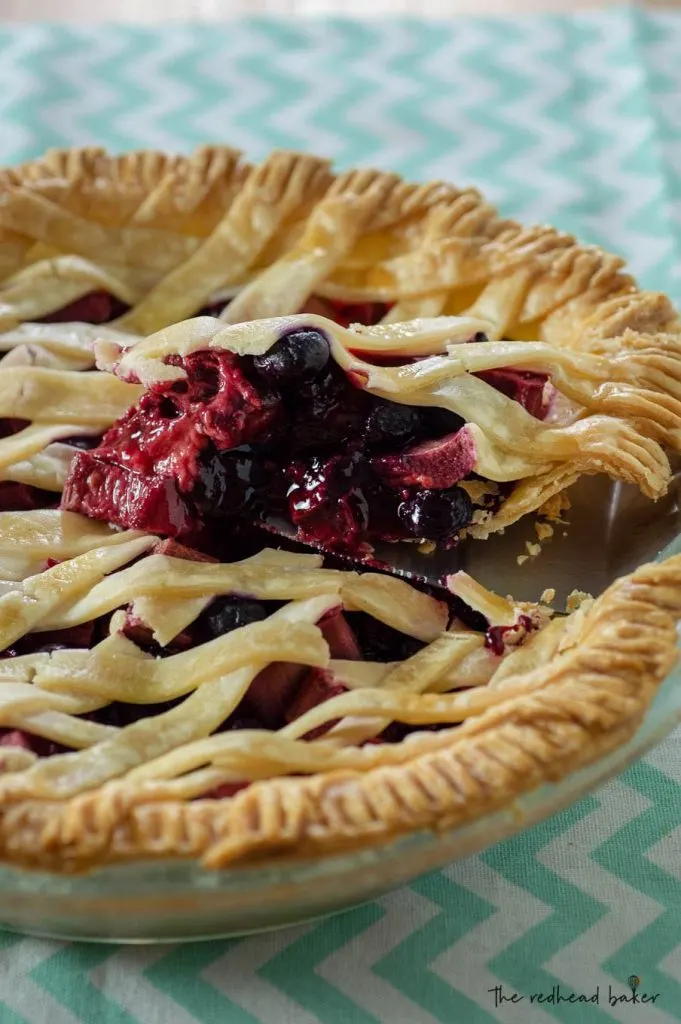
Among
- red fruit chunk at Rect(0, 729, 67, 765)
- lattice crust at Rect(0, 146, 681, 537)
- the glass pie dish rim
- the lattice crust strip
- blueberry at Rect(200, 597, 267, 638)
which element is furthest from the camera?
the lattice crust strip

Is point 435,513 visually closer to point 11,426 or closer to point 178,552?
point 178,552

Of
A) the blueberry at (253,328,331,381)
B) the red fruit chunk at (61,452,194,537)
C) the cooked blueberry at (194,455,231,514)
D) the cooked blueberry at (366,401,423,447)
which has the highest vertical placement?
the blueberry at (253,328,331,381)

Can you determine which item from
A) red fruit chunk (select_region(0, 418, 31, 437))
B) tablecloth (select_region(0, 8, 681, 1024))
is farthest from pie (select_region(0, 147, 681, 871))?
tablecloth (select_region(0, 8, 681, 1024))

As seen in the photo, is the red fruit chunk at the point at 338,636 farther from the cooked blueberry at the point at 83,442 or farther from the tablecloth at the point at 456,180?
the cooked blueberry at the point at 83,442

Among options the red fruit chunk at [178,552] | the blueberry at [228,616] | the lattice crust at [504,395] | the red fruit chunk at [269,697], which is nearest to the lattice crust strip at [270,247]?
the lattice crust at [504,395]

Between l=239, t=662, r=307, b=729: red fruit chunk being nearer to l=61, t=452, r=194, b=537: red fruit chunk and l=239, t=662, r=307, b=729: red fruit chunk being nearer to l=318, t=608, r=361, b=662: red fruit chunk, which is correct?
l=318, t=608, r=361, b=662: red fruit chunk

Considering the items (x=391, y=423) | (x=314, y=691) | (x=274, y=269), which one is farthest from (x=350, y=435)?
(x=274, y=269)

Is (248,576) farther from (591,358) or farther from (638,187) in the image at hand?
(638,187)

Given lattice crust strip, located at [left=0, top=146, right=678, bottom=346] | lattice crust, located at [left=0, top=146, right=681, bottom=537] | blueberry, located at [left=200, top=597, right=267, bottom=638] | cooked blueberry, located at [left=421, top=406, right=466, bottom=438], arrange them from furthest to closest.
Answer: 1. lattice crust strip, located at [left=0, top=146, right=678, bottom=346]
2. lattice crust, located at [left=0, top=146, right=681, bottom=537]
3. cooked blueberry, located at [left=421, top=406, right=466, bottom=438]
4. blueberry, located at [left=200, top=597, right=267, bottom=638]
